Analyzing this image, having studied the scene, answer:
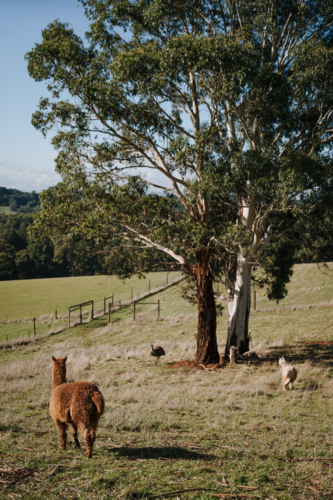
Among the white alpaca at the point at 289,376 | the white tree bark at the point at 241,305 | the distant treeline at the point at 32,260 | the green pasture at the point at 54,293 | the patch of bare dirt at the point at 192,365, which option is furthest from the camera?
the distant treeline at the point at 32,260

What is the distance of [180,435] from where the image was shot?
6668 mm

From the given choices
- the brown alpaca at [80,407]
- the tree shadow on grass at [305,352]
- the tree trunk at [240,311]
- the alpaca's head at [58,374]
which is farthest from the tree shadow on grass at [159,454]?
the tree trunk at [240,311]

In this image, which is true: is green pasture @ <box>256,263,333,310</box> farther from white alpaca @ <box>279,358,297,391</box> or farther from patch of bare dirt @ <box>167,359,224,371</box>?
white alpaca @ <box>279,358,297,391</box>

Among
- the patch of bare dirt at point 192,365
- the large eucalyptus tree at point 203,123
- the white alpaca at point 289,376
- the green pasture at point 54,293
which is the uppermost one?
the large eucalyptus tree at point 203,123

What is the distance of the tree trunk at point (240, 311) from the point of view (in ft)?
52.4

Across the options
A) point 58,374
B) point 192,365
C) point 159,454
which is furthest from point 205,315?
point 58,374

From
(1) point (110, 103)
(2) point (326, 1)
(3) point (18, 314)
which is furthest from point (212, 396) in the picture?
(3) point (18, 314)

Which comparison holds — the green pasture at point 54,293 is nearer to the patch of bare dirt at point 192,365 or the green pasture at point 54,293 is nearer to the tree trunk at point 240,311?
the patch of bare dirt at point 192,365

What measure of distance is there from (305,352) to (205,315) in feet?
17.4

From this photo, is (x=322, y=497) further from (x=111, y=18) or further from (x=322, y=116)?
(x=111, y=18)

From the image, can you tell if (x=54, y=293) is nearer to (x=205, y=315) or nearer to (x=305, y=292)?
(x=305, y=292)

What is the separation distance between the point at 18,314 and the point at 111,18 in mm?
40288

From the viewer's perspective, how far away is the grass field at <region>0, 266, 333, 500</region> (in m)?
4.45

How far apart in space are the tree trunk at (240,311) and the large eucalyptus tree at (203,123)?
0.19 ft
